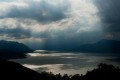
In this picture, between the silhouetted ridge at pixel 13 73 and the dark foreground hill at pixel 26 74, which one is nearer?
the silhouetted ridge at pixel 13 73

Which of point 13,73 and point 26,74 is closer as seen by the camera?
point 13,73

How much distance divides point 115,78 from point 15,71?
2236 inches

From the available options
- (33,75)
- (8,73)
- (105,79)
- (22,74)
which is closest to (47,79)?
(33,75)

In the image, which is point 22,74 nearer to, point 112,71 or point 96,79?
Answer: point 96,79

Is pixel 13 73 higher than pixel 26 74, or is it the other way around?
pixel 13 73

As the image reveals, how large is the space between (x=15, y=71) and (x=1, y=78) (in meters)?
17.0

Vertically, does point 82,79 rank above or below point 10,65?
below

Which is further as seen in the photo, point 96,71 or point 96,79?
point 96,71

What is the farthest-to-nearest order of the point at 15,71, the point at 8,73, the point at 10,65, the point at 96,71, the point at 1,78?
the point at 96,71
the point at 10,65
the point at 15,71
the point at 8,73
the point at 1,78

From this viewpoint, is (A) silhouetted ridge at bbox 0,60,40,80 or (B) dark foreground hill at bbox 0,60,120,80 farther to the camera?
(B) dark foreground hill at bbox 0,60,120,80

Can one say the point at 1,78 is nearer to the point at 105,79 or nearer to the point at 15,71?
the point at 15,71

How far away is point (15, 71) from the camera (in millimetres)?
122312

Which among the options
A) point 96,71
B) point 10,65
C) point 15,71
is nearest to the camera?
point 15,71

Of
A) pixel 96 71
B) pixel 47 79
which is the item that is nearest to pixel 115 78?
pixel 96 71
